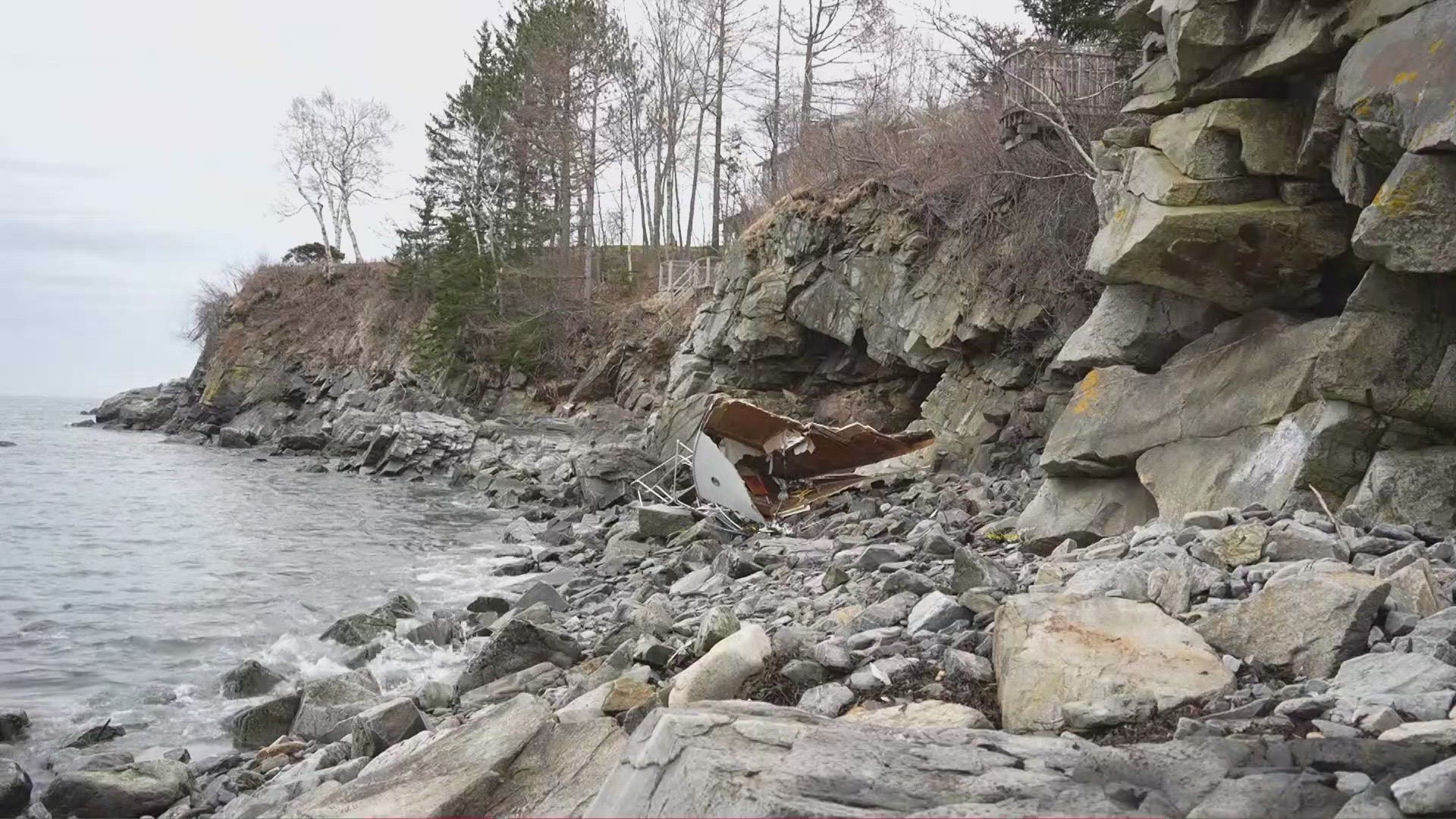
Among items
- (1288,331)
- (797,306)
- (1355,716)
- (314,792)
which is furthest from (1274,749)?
(797,306)

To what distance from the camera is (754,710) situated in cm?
383

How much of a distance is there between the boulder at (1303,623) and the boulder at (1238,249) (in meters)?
4.29

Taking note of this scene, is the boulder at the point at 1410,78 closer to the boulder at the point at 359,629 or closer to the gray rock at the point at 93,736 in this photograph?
the boulder at the point at 359,629

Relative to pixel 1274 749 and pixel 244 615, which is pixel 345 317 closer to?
pixel 244 615

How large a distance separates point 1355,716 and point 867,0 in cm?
3275

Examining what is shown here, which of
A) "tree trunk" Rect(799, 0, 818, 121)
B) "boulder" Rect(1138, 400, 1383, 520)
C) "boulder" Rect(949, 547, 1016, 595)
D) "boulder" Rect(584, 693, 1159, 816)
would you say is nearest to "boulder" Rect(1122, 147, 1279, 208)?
"boulder" Rect(1138, 400, 1383, 520)

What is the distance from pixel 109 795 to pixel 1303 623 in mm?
7145

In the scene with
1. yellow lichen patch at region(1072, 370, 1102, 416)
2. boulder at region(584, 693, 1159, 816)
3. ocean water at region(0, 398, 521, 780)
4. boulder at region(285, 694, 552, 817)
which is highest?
yellow lichen patch at region(1072, 370, 1102, 416)

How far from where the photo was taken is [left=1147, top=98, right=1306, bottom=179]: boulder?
803 centimetres

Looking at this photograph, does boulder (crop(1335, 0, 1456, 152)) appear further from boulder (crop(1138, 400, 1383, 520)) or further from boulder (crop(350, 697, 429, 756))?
boulder (crop(350, 697, 429, 756))

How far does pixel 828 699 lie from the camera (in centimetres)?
461

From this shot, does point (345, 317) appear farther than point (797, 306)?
Yes

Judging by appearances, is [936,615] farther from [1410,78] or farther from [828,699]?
[1410,78]

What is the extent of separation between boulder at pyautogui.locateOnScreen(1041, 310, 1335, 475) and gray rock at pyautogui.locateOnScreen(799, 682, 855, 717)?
4818 mm
